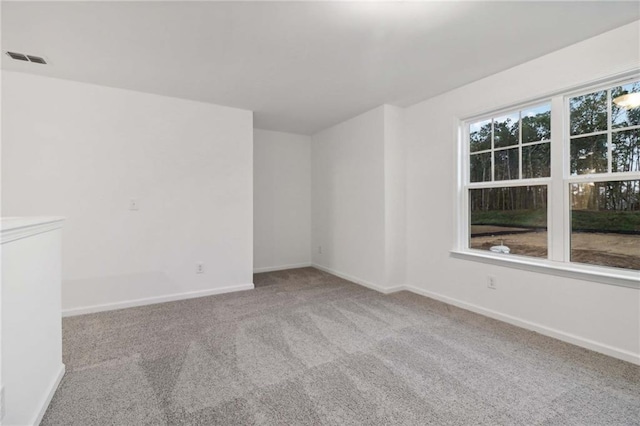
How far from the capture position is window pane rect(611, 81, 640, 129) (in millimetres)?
2096

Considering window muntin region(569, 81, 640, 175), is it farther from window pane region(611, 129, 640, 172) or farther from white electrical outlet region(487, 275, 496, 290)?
white electrical outlet region(487, 275, 496, 290)

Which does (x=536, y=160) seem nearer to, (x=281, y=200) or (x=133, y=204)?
(x=281, y=200)

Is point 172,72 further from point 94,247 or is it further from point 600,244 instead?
point 600,244

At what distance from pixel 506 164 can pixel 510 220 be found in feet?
1.84

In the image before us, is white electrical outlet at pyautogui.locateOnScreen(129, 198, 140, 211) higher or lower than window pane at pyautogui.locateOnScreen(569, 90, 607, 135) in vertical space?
lower

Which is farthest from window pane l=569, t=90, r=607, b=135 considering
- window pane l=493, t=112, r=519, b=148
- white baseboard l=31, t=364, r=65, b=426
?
white baseboard l=31, t=364, r=65, b=426

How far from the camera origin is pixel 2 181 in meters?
A: 2.66

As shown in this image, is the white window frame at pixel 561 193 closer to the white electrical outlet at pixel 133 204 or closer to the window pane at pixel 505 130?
the window pane at pixel 505 130

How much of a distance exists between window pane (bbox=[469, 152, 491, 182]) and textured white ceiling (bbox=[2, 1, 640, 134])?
0.80 m

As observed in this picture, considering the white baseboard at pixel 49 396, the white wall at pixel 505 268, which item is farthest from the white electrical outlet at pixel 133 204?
the white wall at pixel 505 268

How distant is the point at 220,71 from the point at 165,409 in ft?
8.79

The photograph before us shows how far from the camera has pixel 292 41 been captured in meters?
2.21

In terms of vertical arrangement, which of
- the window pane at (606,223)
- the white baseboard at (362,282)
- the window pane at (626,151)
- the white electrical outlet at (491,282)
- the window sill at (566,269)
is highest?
the window pane at (626,151)

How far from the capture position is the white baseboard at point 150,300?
2.95m
